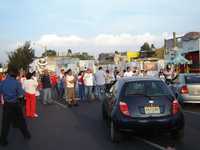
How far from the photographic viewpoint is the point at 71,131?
12.3 meters

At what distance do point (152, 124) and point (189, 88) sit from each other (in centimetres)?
803

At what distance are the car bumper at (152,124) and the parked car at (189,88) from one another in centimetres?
763

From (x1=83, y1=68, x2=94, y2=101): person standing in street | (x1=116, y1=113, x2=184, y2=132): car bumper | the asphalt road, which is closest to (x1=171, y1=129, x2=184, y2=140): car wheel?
the asphalt road

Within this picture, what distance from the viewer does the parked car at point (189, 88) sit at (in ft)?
57.0

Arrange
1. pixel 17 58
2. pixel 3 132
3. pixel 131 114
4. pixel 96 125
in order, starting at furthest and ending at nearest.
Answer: pixel 17 58 → pixel 96 125 → pixel 3 132 → pixel 131 114

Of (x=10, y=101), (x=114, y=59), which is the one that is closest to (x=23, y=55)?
(x=114, y=59)

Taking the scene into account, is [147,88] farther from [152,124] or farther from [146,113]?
[152,124]

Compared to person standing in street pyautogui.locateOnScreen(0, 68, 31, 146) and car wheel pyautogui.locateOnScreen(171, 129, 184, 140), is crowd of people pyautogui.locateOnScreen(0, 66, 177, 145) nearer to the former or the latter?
person standing in street pyautogui.locateOnScreen(0, 68, 31, 146)

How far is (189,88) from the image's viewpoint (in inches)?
690

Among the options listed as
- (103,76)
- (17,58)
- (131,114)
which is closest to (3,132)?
(131,114)

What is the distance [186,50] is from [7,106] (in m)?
39.5

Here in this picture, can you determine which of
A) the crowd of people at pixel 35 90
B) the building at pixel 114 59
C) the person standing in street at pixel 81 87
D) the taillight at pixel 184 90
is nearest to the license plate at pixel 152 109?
the crowd of people at pixel 35 90

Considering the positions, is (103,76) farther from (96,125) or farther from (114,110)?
(114,110)

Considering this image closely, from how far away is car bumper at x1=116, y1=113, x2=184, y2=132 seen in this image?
9.84m
